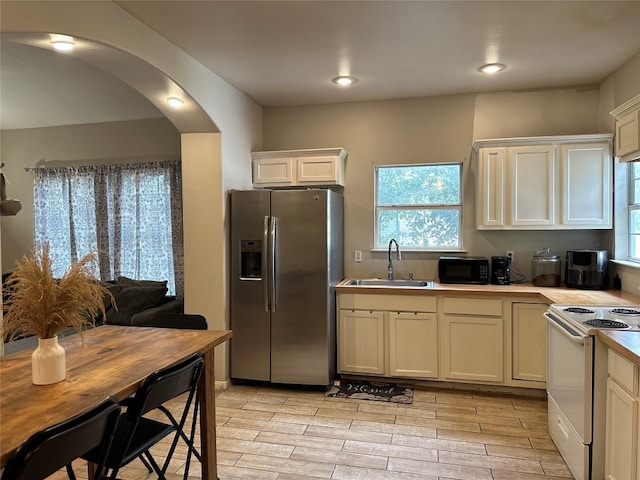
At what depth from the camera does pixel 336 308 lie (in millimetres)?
3902

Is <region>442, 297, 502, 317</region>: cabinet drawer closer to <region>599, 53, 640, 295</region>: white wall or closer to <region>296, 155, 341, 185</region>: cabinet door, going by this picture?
<region>599, 53, 640, 295</region>: white wall

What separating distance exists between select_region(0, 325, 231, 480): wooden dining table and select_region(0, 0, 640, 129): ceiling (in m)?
1.84

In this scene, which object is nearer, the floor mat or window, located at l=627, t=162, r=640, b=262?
window, located at l=627, t=162, r=640, b=262

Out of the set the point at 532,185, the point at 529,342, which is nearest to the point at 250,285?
the point at 529,342

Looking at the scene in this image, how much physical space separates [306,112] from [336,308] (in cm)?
202

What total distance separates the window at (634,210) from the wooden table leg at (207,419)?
10.6 ft

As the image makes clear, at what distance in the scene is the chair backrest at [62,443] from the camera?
45.6 inches

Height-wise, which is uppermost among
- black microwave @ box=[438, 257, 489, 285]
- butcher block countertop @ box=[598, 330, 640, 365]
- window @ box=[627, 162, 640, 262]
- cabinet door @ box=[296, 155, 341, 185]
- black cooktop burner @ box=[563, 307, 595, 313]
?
cabinet door @ box=[296, 155, 341, 185]

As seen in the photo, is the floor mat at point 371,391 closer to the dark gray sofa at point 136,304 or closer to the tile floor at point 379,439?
the tile floor at point 379,439

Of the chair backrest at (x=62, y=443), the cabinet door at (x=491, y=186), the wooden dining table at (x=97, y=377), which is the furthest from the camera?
the cabinet door at (x=491, y=186)

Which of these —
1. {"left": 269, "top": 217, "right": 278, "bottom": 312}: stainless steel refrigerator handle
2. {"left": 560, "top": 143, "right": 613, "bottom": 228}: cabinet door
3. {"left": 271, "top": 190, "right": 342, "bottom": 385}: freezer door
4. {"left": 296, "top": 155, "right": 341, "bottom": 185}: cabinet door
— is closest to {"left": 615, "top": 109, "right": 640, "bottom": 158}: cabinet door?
{"left": 560, "top": 143, "right": 613, "bottom": 228}: cabinet door

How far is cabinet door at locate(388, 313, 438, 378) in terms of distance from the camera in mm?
3719

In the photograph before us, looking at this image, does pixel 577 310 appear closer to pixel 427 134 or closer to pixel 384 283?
pixel 384 283

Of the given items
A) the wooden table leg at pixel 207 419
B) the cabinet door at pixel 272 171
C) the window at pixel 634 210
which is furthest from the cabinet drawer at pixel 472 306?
Result: the wooden table leg at pixel 207 419
